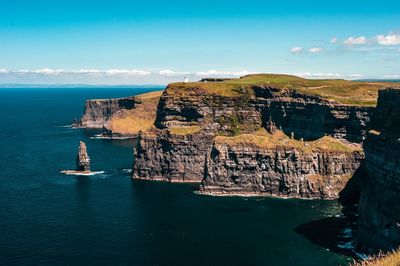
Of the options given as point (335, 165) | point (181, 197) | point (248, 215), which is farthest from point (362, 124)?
point (181, 197)

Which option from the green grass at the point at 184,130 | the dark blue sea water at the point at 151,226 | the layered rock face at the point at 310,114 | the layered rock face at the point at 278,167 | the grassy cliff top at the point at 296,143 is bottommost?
the dark blue sea water at the point at 151,226

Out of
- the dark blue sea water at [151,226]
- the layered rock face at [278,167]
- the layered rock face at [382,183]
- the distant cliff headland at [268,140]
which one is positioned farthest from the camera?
the layered rock face at [278,167]

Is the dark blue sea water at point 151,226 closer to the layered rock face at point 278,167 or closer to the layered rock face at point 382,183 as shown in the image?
the layered rock face at point 278,167

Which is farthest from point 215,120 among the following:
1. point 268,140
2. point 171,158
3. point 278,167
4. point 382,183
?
point 382,183

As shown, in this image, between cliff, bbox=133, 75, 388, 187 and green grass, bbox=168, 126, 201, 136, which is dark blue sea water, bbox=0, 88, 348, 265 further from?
green grass, bbox=168, 126, 201, 136

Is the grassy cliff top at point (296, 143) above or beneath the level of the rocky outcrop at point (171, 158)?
above

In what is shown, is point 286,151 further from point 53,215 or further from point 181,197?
point 53,215

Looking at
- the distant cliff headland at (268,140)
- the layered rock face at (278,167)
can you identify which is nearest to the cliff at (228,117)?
the distant cliff headland at (268,140)

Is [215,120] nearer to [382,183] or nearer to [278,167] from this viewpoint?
[278,167]
